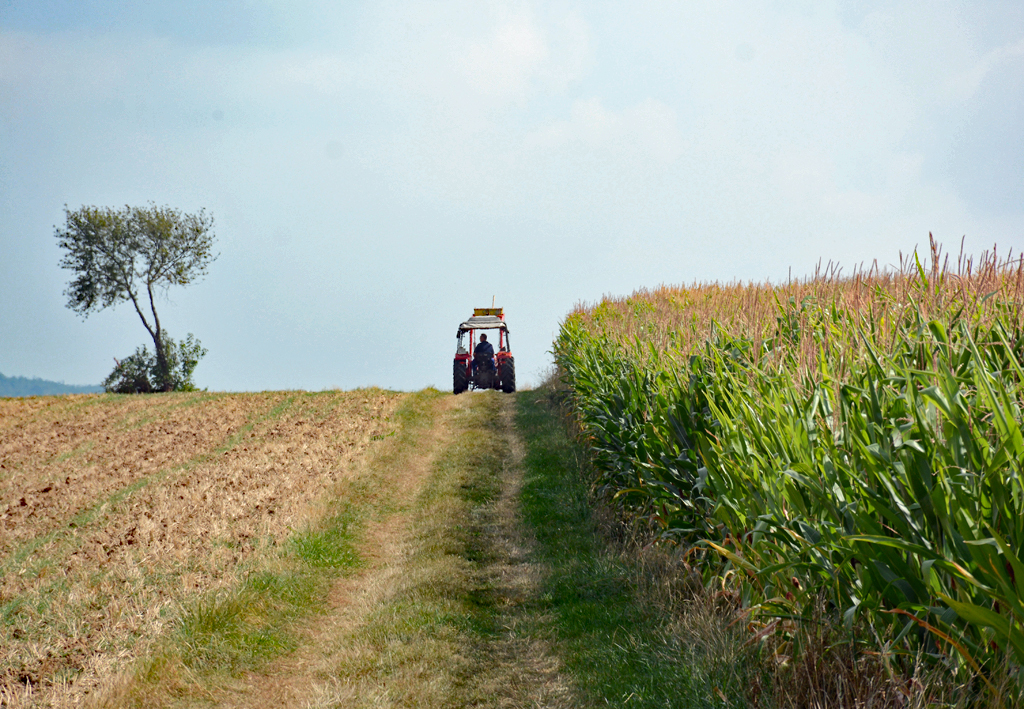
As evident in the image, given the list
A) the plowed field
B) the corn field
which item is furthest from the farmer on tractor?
the corn field

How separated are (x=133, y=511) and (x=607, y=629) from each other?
788 centimetres

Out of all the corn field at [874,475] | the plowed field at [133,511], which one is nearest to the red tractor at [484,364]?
the plowed field at [133,511]

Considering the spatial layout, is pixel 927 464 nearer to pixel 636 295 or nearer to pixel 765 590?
pixel 765 590

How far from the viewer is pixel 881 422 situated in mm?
4207

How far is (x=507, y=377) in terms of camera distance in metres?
25.1

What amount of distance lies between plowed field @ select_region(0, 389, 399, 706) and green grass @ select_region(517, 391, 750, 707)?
371 cm

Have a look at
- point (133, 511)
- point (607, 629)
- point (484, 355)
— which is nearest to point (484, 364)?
point (484, 355)

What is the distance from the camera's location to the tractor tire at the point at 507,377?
25.0m

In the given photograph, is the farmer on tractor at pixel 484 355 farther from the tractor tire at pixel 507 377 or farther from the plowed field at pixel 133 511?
the plowed field at pixel 133 511

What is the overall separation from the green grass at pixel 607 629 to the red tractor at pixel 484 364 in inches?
524

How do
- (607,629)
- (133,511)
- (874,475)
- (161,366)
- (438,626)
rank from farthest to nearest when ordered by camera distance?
(161,366), (133,511), (438,626), (607,629), (874,475)

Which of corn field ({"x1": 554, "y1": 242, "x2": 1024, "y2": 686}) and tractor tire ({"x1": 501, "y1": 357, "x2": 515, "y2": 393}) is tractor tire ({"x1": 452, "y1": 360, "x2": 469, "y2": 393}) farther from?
corn field ({"x1": 554, "y1": 242, "x2": 1024, "y2": 686})

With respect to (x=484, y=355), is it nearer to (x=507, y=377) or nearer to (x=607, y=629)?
(x=507, y=377)

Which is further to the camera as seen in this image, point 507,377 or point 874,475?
point 507,377
